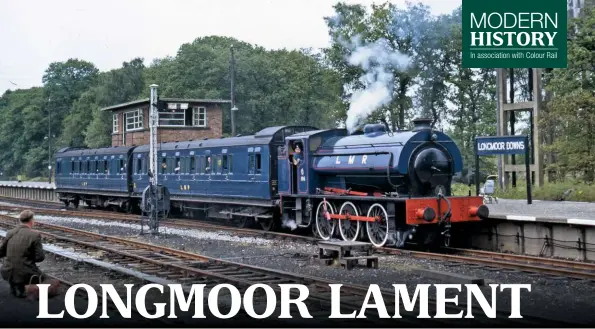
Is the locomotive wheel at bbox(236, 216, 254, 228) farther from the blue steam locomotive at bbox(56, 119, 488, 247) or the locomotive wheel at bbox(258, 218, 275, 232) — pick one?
the locomotive wheel at bbox(258, 218, 275, 232)

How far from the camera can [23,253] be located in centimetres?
956

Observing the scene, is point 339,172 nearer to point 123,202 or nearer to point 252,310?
point 252,310

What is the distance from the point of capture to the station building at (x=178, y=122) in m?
37.0

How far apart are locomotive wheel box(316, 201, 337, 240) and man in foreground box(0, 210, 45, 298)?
30.9 feet

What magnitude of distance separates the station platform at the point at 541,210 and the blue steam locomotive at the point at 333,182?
1.86 m

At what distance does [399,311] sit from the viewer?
871cm

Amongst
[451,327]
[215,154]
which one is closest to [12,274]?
[451,327]

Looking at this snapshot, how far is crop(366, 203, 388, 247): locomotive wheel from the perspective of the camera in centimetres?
1634

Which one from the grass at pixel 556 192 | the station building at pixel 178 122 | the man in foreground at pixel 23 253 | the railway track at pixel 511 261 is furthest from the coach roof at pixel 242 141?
the man in foreground at pixel 23 253

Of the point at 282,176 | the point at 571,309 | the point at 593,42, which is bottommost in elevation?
the point at 571,309

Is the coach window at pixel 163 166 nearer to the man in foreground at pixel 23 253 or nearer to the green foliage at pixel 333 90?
the green foliage at pixel 333 90

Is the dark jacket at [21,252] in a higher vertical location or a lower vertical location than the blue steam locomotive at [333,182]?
lower

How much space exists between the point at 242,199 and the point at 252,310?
13882 mm

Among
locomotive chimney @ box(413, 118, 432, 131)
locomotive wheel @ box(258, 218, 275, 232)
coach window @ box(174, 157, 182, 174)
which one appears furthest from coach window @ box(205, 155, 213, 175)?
locomotive chimney @ box(413, 118, 432, 131)
